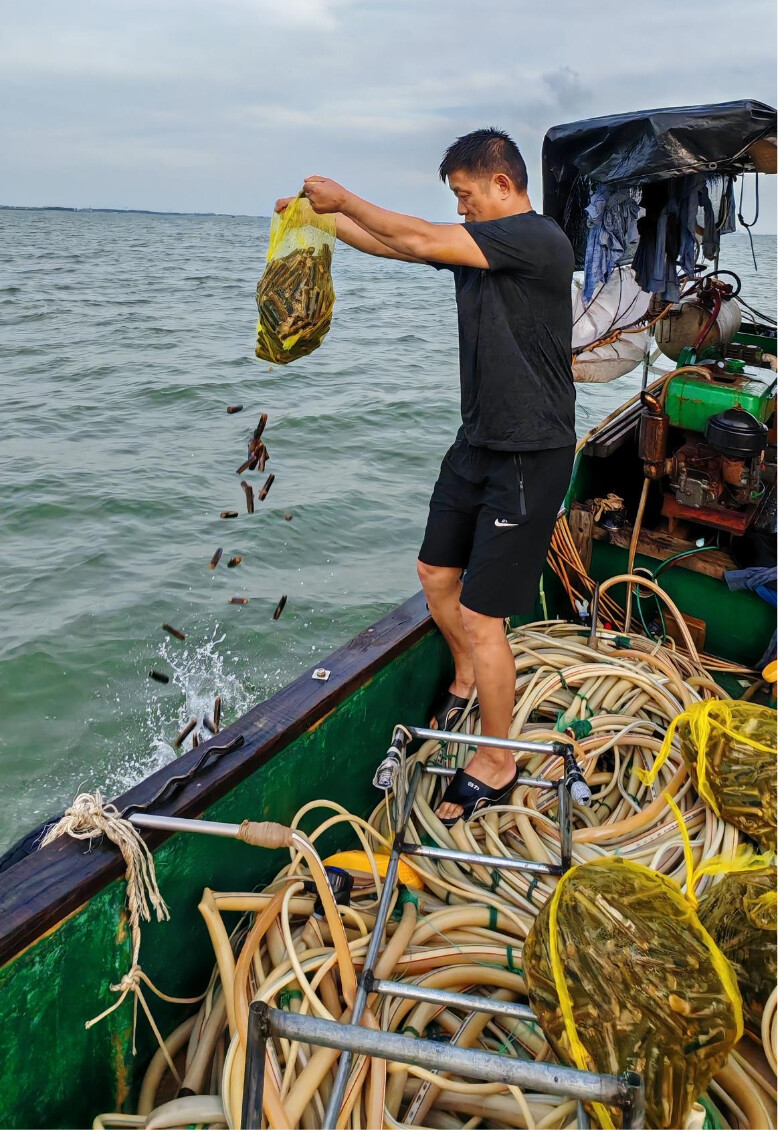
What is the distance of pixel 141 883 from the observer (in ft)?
5.64

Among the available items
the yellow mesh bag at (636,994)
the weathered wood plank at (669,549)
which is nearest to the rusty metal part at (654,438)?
the weathered wood plank at (669,549)

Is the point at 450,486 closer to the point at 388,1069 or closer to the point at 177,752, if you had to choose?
the point at 388,1069

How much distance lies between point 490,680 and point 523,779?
1.10 ft

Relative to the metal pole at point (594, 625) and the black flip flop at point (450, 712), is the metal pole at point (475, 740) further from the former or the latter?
the metal pole at point (594, 625)

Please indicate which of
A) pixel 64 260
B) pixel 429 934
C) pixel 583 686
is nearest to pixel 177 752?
pixel 583 686

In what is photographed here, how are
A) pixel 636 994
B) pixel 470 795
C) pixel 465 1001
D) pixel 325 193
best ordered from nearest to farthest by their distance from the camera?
pixel 636 994 → pixel 465 1001 → pixel 325 193 → pixel 470 795

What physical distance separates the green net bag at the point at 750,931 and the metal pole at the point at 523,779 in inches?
23.6

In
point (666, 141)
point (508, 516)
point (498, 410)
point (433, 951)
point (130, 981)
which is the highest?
point (666, 141)

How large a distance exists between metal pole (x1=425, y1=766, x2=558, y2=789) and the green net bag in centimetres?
60

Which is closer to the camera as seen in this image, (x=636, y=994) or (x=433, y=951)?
(x=636, y=994)

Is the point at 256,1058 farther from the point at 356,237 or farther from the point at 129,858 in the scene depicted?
the point at 356,237

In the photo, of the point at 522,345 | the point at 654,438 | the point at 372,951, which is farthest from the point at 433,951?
the point at 654,438

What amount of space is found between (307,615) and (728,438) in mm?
3816

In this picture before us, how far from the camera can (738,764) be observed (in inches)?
94.8
